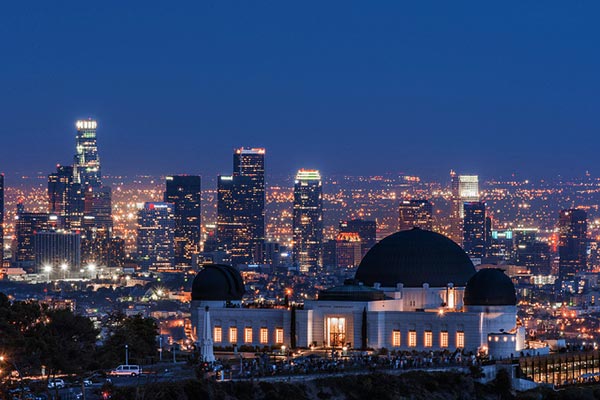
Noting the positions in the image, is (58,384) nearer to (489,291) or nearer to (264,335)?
(264,335)

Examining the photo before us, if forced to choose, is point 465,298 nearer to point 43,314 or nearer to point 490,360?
point 490,360

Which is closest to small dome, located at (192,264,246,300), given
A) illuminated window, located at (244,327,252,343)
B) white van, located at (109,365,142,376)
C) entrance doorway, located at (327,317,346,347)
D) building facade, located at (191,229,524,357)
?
building facade, located at (191,229,524,357)

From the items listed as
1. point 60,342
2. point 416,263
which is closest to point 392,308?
point 416,263

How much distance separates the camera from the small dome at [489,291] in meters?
132

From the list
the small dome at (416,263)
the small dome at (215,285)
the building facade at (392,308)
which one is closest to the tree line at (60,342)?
the small dome at (215,285)

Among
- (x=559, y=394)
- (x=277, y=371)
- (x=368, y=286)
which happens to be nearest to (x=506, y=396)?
(x=559, y=394)

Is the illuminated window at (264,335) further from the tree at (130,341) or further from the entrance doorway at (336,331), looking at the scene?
the tree at (130,341)

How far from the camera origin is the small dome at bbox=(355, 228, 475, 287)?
13888cm

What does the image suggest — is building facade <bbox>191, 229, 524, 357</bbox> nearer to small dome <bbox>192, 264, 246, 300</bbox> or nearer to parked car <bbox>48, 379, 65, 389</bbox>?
small dome <bbox>192, 264, 246, 300</bbox>

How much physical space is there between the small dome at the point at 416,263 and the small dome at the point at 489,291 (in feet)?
19.2

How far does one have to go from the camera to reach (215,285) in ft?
456

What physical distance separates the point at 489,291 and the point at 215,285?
20.0 meters

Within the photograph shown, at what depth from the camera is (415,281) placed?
138 meters

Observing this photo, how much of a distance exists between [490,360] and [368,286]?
1945 cm
